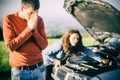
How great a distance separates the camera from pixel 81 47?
3391 mm

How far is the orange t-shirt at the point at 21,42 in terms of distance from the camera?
123 inches

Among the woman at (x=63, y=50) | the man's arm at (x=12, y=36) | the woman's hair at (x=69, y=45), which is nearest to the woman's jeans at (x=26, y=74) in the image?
the woman at (x=63, y=50)

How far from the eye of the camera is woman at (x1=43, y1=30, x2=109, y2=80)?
3.32 m

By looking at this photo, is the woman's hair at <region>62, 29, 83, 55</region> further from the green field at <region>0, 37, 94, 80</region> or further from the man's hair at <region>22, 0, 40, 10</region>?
the man's hair at <region>22, 0, 40, 10</region>

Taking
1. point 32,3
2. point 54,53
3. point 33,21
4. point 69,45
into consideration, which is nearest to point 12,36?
point 33,21

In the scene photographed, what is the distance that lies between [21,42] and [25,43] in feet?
0.28

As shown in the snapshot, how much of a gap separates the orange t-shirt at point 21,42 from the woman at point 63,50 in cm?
10

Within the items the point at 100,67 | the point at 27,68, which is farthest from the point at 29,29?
the point at 100,67

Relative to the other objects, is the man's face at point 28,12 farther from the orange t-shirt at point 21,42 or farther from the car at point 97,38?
the car at point 97,38

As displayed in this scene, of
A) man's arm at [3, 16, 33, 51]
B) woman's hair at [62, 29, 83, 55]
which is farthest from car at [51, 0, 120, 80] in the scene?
man's arm at [3, 16, 33, 51]

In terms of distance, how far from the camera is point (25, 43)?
3.17 meters

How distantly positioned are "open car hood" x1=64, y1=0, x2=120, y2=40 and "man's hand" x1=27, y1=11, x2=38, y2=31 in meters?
0.38

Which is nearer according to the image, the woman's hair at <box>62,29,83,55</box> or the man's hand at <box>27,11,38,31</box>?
the man's hand at <box>27,11,38,31</box>

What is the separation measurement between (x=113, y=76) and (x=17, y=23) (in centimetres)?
113
